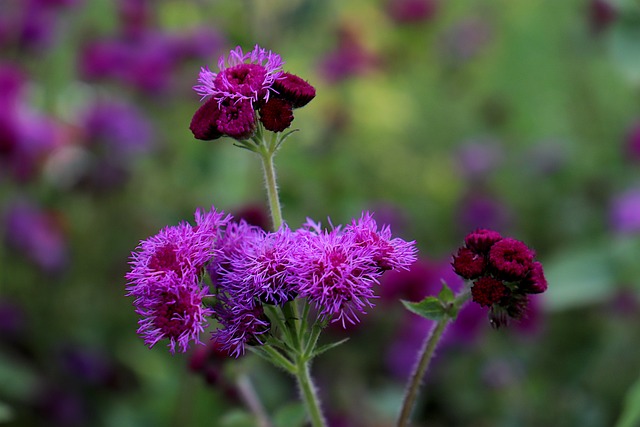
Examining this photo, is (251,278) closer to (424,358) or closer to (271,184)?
(271,184)

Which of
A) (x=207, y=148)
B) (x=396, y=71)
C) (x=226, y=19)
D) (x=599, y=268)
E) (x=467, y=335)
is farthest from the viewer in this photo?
(x=396, y=71)

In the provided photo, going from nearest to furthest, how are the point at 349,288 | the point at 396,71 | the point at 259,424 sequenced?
the point at 349,288 < the point at 259,424 < the point at 396,71

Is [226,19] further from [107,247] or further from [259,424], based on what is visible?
[259,424]

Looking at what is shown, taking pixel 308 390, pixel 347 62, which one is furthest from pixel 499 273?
pixel 347 62

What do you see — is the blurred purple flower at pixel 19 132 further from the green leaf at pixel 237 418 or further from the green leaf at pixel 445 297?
the green leaf at pixel 445 297

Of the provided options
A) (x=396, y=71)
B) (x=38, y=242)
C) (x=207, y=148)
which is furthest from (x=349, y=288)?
(x=396, y=71)

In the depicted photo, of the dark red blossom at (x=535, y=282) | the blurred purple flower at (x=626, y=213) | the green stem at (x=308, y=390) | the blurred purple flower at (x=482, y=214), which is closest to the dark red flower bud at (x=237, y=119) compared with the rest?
the green stem at (x=308, y=390)

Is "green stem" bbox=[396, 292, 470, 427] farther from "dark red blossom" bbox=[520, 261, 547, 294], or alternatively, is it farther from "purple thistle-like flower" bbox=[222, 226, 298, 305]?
"purple thistle-like flower" bbox=[222, 226, 298, 305]
